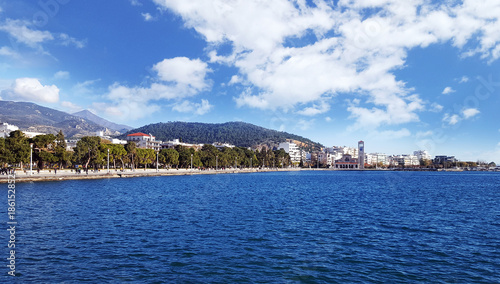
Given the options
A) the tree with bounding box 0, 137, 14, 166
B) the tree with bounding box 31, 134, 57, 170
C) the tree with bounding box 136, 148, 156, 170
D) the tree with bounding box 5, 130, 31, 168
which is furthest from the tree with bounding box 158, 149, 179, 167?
the tree with bounding box 0, 137, 14, 166

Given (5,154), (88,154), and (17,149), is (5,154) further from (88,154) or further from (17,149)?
(88,154)

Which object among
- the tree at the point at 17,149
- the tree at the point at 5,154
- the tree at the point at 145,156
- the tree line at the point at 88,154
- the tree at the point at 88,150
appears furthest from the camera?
the tree at the point at 145,156

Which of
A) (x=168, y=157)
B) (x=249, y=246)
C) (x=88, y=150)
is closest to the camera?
(x=249, y=246)

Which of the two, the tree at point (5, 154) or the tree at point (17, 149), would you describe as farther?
the tree at point (17, 149)

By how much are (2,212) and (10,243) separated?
12.5 m

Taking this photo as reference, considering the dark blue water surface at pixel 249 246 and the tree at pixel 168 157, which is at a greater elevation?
the tree at pixel 168 157

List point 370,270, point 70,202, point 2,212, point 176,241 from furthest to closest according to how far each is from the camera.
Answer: point 70,202 < point 2,212 < point 176,241 < point 370,270

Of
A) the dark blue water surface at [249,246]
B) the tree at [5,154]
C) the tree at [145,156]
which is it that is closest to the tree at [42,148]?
the tree at [5,154]

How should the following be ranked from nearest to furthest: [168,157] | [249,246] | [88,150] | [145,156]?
[249,246], [88,150], [145,156], [168,157]

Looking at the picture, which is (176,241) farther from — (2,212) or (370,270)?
(2,212)

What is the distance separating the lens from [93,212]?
94.6 ft

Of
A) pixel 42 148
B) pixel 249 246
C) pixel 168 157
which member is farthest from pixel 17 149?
pixel 249 246

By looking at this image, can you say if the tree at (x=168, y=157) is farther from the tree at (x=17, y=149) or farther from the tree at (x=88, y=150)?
the tree at (x=17, y=149)

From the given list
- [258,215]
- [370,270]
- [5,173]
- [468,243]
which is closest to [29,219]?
[258,215]
